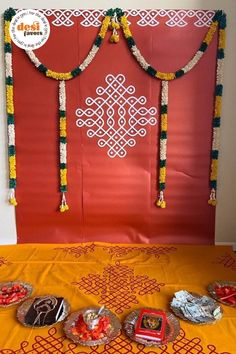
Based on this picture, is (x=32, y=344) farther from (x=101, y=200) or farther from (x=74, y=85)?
(x=74, y=85)

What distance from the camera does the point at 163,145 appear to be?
8.54 ft

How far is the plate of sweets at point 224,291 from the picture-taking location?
2.00 m

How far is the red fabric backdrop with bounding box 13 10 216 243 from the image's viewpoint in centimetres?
249

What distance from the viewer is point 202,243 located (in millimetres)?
2779

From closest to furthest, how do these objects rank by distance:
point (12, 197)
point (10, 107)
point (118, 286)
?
point (118, 286), point (10, 107), point (12, 197)

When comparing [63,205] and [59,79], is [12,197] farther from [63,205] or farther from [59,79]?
[59,79]

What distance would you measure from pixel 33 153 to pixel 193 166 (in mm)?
1219

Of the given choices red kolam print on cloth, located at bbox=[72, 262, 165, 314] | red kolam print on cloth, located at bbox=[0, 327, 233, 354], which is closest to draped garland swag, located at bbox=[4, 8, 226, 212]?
red kolam print on cloth, located at bbox=[72, 262, 165, 314]

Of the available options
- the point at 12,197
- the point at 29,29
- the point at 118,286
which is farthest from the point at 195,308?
the point at 29,29

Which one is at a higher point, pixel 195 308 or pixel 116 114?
pixel 116 114

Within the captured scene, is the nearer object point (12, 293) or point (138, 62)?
point (12, 293)

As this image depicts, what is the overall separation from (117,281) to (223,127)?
1.36 meters

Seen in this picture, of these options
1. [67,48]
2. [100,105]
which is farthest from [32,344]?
[67,48]

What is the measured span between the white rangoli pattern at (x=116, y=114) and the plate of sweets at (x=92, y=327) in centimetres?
124
